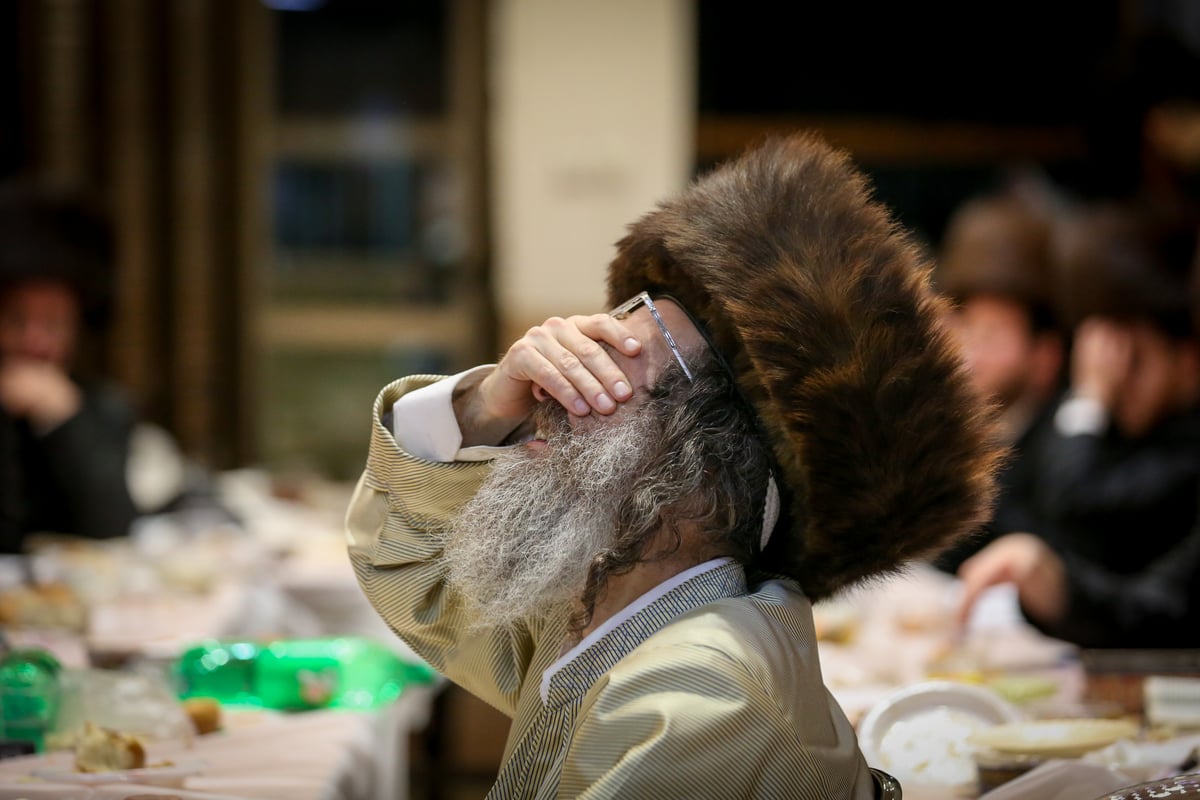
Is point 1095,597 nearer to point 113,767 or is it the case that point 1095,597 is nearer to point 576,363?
point 576,363

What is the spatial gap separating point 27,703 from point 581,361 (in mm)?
982

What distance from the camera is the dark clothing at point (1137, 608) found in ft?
9.39

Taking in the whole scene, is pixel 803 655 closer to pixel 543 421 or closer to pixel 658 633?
pixel 658 633

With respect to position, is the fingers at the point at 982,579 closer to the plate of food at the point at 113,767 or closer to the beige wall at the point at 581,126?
the plate of food at the point at 113,767

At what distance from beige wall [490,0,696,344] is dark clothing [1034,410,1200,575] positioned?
3285mm

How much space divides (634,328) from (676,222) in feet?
0.40

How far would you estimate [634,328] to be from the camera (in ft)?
5.03

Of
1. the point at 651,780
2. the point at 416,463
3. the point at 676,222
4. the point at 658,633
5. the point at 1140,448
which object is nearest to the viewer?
the point at 651,780

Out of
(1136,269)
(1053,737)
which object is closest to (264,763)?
(1053,737)

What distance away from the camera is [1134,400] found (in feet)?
10.9

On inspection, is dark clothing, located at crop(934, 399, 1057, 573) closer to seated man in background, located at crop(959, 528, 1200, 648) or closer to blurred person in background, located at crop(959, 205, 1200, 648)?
blurred person in background, located at crop(959, 205, 1200, 648)

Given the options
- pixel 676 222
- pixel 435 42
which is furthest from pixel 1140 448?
pixel 435 42

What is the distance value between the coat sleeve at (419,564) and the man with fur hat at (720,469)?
3 centimetres

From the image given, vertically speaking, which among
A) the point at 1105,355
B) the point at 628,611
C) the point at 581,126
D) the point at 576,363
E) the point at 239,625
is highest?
the point at 576,363
